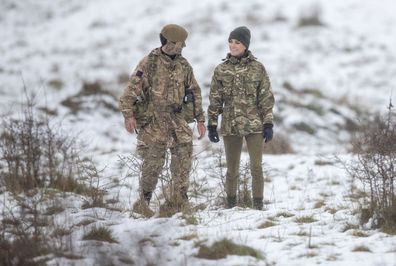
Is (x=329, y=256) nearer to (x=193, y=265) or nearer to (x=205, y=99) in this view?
(x=193, y=265)

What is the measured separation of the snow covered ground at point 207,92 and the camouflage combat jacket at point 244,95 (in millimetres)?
787

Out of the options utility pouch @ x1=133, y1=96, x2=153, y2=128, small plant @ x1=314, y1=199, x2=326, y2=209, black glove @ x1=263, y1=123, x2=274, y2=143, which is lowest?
small plant @ x1=314, y1=199, x2=326, y2=209

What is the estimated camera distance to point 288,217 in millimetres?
5234

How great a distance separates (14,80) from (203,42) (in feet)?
21.1

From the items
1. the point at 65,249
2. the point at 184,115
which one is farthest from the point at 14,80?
the point at 65,249

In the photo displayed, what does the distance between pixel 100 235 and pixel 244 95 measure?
6.57ft

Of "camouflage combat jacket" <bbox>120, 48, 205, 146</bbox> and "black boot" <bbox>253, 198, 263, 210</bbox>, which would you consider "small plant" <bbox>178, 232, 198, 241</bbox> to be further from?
"black boot" <bbox>253, 198, 263, 210</bbox>

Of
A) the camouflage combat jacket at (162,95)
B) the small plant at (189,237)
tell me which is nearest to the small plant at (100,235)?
the small plant at (189,237)

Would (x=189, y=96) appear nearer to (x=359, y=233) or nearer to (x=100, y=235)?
(x=100, y=235)

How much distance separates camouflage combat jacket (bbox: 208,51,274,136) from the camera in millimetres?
5523

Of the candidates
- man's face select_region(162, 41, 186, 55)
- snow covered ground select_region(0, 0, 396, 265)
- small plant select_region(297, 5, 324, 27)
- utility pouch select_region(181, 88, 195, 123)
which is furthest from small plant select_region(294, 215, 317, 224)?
small plant select_region(297, 5, 324, 27)

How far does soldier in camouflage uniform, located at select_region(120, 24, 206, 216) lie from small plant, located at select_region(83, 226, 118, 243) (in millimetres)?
953

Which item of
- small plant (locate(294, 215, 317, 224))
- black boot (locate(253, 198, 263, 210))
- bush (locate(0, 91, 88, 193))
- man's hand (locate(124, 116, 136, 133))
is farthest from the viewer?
bush (locate(0, 91, 88, 193))

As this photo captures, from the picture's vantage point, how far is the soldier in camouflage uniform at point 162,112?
5.45 m
